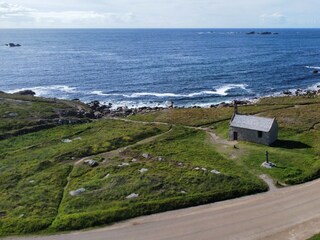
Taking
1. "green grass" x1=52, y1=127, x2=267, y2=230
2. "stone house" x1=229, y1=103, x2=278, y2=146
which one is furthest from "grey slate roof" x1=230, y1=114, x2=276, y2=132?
"green grass" x1=52, y1=127, x2=267, y2=230

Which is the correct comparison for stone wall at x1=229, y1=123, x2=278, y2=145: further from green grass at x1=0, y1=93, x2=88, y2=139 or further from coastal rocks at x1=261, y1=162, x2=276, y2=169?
green grass at x1=0, y1=93, x2=88, y2=139

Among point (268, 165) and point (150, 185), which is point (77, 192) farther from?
point (268, 165)

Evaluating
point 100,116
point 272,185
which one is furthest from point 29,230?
point 100,116

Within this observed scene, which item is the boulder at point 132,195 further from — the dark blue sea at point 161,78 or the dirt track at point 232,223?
the dark blue sea at point 161,78

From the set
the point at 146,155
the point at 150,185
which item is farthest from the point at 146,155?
the point at 150,185

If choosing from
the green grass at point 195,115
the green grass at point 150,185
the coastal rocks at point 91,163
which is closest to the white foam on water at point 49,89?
the green grass at point 195,115

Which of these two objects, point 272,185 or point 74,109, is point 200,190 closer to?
point 272,185
